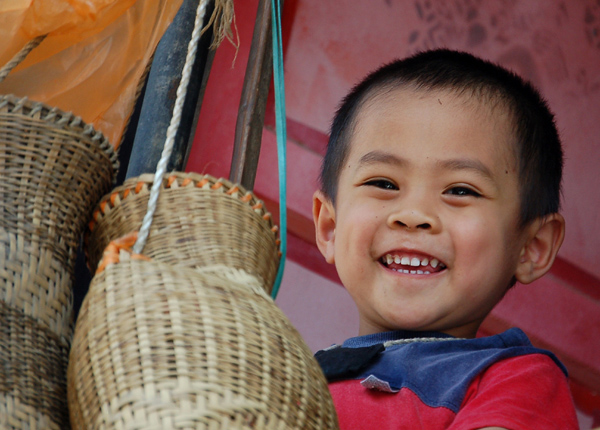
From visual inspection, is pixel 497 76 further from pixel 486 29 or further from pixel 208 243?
pixel 208 243

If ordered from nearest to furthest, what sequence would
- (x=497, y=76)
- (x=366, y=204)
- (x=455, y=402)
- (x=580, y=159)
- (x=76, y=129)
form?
(x=76, y=129) → (x=455, y=402) → (x=366, y=204) → (x=497, y=76) → (x=580, y=159)

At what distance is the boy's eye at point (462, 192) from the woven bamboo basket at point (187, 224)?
438 mm

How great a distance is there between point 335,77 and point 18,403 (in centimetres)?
152

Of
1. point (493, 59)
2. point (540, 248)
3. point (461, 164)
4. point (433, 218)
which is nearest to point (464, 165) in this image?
point (461, 164)

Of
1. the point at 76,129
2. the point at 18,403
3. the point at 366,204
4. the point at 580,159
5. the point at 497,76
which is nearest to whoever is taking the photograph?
the point at 18,403

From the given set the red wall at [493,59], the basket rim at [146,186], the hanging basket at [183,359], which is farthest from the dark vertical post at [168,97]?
the red wall at [493,59]

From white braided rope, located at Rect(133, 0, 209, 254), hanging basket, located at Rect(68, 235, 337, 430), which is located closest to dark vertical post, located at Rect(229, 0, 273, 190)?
white braided rope, located at Rect(133, 0, 209, 254)

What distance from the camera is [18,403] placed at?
67 centimetres

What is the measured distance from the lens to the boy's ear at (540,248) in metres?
1.34

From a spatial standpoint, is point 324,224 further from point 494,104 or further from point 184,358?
point 184,358

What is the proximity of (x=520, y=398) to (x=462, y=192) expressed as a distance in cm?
39

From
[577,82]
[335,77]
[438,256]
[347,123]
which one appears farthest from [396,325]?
[577,82]

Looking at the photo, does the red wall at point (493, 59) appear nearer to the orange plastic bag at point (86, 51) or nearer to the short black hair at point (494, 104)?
the short black hair at point (494, 104)

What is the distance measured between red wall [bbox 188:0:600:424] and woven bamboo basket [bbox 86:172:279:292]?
1.05m
